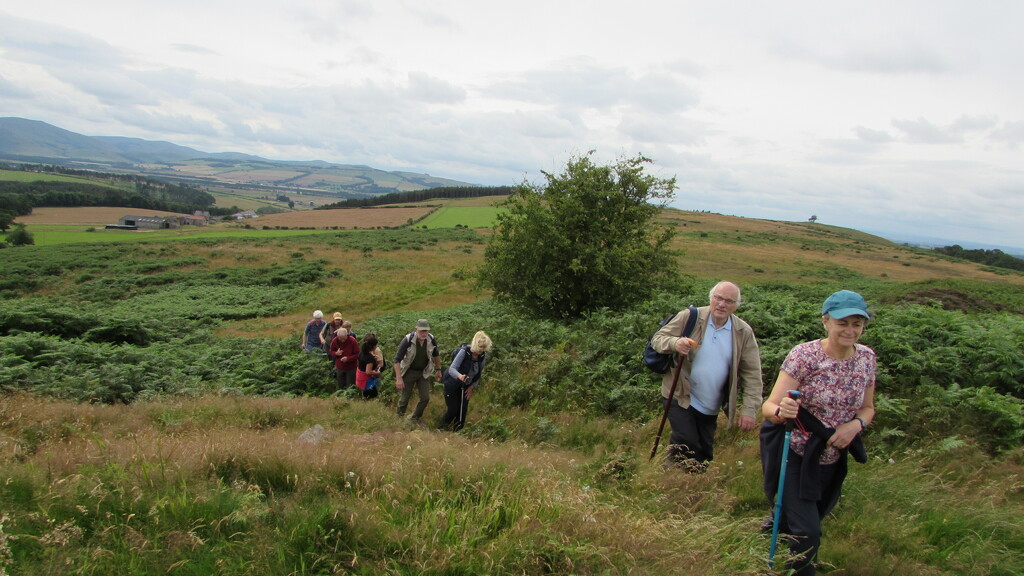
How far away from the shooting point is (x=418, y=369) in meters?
8.33

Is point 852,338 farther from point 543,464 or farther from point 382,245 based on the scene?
point 382,245

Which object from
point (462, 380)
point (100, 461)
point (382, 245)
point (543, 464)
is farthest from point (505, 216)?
point (382, 245)

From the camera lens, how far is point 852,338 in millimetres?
3291

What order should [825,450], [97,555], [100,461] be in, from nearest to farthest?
[97,555] < [825,450] < [100,461]

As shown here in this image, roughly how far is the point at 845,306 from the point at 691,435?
1992 millimetres

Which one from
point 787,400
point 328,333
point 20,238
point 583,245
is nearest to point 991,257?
point 583,245

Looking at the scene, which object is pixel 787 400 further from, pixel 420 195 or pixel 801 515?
pixel 420 195

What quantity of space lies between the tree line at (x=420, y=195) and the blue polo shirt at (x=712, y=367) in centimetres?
13016

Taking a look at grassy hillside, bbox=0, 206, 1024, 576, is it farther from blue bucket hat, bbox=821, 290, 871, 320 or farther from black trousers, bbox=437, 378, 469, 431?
blue bucket hat, bbox=821, 290, 871, 320

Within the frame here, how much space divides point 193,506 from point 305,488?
2.35 feet

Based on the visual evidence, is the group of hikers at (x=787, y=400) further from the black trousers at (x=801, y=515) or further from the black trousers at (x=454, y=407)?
the black trousers at (x=454, y=407)

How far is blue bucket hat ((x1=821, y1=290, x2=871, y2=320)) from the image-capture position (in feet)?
10.6

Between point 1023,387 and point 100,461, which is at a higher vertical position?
point 1023,387

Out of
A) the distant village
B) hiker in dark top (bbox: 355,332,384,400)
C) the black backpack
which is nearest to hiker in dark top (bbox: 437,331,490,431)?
hiker in dark top (bbox: 355,332,384,400)
